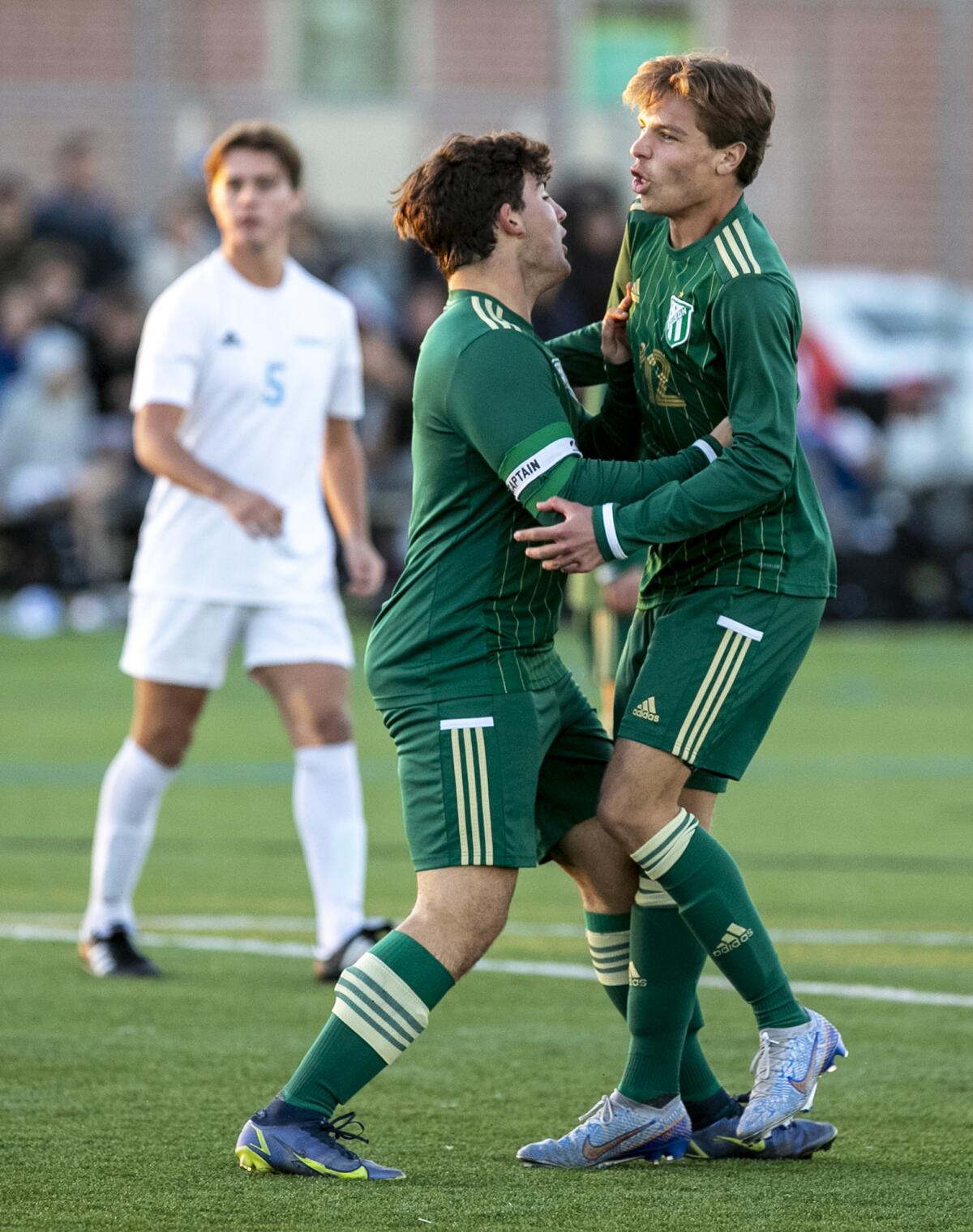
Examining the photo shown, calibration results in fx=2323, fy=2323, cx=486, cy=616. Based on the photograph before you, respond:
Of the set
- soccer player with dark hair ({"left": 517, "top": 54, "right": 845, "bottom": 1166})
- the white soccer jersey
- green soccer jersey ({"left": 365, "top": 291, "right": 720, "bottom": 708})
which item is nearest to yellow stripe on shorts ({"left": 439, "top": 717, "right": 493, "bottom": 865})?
green soccer jersey ({"left": 365, "top": 291, "right": 720, "bottom": 708})

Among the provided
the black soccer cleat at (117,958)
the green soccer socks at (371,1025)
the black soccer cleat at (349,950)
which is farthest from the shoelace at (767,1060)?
the black soccer cleat at (117,958)

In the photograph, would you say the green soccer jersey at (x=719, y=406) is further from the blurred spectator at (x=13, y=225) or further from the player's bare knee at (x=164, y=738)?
the blurred spectator at (x=13, y=225)

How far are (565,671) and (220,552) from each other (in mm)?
2382

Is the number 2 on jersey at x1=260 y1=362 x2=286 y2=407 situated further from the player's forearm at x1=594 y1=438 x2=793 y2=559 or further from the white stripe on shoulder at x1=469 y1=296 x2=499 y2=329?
the player's forearm at x1=594 y1=438 x2=793 y2=559

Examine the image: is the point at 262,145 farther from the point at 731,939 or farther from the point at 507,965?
the point at 731,939

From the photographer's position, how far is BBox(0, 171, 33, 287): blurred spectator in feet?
56.1

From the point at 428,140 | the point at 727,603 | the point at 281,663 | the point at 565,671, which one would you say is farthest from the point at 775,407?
the point at 428,140

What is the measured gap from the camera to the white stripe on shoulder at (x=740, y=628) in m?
4.57

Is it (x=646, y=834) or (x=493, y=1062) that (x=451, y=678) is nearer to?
(x=646, y=834)

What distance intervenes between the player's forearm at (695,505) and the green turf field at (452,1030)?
123 centimetres

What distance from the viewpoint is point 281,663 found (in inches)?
267

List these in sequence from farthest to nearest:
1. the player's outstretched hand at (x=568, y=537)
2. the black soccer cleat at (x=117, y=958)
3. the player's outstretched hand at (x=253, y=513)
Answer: the black soccer cleat at (x=117, y=958), the player's outstretched hand at (x=253, y=513), the player's outstretched hand at (x=568, y=537)

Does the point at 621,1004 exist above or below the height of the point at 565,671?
below

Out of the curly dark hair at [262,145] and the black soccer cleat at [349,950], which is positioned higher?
the curly dark hair at [262,145]
